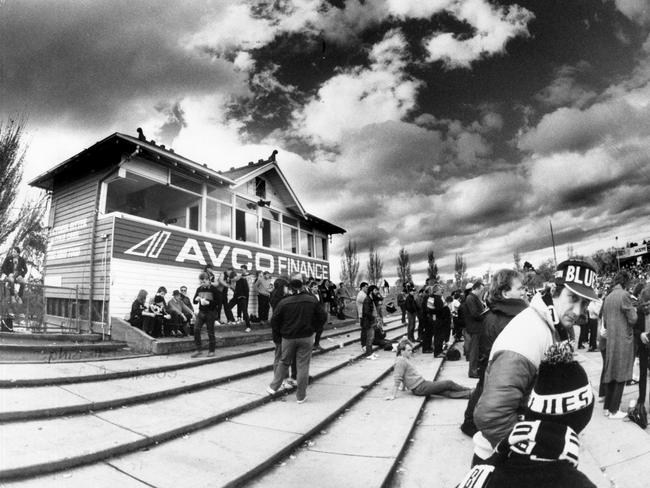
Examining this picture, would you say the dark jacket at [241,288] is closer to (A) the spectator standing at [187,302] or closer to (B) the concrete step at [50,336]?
(A) the spectator standing at [187,302]

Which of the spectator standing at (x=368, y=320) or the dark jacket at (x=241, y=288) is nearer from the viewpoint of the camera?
the spectator standing at (x=368, y=320)

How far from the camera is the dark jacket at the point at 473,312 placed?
7.80m

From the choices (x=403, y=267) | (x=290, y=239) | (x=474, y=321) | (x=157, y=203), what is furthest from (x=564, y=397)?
(x=403, y=267)

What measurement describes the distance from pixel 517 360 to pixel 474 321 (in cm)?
679

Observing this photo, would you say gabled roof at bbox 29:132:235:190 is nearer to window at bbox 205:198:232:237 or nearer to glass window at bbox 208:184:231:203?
glass window at bbox 208:184:231:203

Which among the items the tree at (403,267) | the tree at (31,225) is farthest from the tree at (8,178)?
the tree at (403,267)

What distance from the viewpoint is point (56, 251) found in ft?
39.2

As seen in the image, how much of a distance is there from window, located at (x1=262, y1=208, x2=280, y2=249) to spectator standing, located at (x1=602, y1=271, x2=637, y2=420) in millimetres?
13476

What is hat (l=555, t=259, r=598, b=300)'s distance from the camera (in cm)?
181

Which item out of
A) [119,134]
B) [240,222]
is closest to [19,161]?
[119,134]

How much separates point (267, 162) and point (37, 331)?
1082cm

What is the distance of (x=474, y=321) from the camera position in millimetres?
7875

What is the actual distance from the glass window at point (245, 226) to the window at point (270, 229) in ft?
2.78

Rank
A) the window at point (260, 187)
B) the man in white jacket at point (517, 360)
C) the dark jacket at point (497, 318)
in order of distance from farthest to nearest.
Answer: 1. the window at point (260, 187)
2. the dark jacket at point (497, 318)
3. the man in white jacket at point (517, 360)
